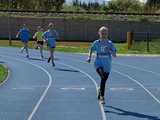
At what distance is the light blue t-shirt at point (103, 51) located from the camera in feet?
46.0

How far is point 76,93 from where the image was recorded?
16.5 meters

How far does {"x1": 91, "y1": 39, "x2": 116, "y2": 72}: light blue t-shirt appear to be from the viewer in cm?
1401

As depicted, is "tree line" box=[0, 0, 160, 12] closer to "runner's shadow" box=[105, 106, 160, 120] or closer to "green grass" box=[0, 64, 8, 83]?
"green grass" box=[0, 64, 8, 83]

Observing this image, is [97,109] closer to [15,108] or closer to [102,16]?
[15,108]

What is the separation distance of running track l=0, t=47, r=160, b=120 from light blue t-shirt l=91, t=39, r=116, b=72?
3.17 feet

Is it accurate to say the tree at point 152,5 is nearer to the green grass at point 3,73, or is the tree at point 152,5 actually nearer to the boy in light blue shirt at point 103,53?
the green grass at point 3,73

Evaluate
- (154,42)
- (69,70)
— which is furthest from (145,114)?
(154,42)

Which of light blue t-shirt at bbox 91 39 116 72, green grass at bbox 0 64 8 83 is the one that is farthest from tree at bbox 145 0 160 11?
light blue t-shirt at bbox 91 39 116 72

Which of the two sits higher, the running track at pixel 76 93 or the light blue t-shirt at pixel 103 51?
the light blue t-shirt at pixel 103 51

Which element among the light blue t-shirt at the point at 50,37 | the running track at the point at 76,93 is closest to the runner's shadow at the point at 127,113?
the running track at the point at 76,93

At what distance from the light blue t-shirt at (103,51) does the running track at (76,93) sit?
97 centimetres

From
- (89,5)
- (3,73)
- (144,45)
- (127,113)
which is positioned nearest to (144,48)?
(144,45)

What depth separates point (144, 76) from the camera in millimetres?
21703

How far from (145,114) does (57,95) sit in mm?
4013
